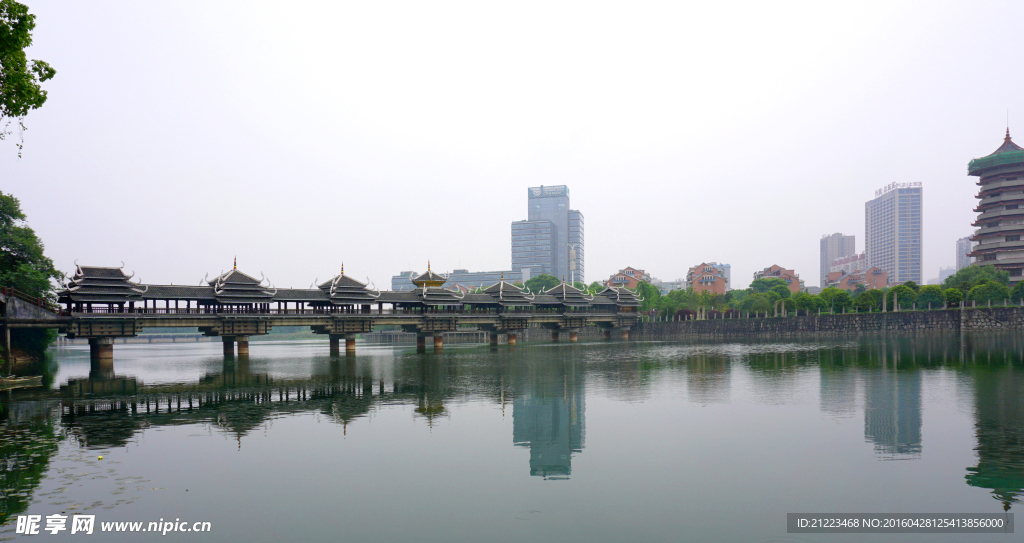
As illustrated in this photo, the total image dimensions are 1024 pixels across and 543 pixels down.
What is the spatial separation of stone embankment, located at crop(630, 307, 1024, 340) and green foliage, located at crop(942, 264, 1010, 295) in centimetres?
1592

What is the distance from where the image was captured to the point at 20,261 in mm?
48406

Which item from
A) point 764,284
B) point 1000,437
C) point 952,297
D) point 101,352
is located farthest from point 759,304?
point 101,352

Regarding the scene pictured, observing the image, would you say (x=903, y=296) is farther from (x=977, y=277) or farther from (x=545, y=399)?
(x=545, y=399)

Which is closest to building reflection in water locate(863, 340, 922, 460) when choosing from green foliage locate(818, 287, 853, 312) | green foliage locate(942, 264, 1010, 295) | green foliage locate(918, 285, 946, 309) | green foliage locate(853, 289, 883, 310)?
green foliage locate(853, 289, 883, 310)

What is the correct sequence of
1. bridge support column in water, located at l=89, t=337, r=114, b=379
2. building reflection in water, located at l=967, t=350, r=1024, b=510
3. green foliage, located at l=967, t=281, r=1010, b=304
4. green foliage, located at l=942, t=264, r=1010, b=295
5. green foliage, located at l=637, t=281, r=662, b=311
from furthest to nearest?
green foliage, located at l=637, t=281, r=662, b=311 < green foliage, located at l=942, t=264, r=1010, b=295 < green foliage, located at l=967, t=281, r=1010, b=304 < bridge support column in water, located at l=89, t=337, r=114, b=379 < building reflection in water, located at l=967, t=350, r=1024, b=510

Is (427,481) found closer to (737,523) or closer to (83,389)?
(737,523)

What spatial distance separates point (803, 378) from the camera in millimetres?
32781

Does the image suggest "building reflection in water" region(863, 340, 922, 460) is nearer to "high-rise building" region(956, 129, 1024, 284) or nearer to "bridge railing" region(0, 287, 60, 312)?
"bridge railing" region(0, 287, 60, 312)

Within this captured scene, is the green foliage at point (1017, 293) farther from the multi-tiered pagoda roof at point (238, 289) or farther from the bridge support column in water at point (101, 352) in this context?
the bridge support column in water at point (101, 352)

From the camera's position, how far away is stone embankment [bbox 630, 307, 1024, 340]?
7006 centimetres

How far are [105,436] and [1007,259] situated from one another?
134 meters

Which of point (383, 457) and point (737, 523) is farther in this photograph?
point (383, 457)

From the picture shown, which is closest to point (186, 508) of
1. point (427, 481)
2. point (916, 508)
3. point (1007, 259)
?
point (427, 481)

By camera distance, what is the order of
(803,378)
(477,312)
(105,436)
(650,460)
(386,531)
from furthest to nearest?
(477,312) < (803,378) < (105,436) < (650,460) < (386,531)
